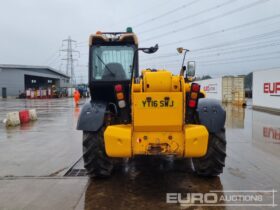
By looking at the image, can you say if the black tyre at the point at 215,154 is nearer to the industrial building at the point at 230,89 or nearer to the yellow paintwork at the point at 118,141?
the yellow paintwork at the point at 118,141

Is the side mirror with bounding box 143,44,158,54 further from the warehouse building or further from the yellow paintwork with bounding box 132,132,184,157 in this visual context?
the warehouse building

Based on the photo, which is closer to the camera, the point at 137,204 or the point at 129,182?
the point at 137,204

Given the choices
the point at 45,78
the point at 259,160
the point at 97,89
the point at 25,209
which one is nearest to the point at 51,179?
the point at 25,209

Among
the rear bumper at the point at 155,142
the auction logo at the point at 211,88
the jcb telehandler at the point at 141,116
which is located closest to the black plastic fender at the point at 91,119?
the jcb telehandler at the point at 141,116

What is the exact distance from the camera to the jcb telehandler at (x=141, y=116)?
507 centimetres

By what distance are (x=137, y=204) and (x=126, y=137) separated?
1.03 m

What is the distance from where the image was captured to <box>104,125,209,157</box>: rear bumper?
16.5ft

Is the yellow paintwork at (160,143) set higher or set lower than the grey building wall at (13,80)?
lower

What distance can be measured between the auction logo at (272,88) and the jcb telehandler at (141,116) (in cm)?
1626

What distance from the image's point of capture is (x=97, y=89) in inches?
259

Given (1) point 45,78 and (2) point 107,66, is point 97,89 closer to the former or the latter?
(2) point 107,66

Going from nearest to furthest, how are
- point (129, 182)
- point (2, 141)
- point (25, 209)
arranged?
1. point (25, 209)
2. point (129, 182)
3. point (2, 141)

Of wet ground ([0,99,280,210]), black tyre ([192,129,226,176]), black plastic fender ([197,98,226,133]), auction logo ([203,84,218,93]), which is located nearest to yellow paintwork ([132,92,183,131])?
black plastic fender ([197,98,226,133])

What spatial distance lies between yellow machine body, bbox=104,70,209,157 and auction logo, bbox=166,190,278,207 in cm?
67
